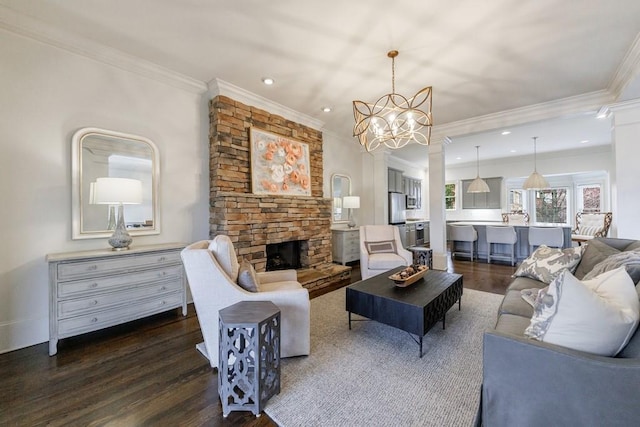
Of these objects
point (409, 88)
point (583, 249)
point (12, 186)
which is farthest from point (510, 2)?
point (12, 186)

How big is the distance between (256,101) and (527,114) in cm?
426

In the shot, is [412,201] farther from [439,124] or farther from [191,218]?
[191,218]

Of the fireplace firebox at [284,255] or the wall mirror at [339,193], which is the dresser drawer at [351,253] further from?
the fireplace firebox at [284,255]

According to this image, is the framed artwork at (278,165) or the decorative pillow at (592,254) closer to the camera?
the decorative pillow at (592,254)

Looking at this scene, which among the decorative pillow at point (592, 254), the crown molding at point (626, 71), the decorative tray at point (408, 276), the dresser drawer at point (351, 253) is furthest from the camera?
the dresser drawer at point (351, 253)

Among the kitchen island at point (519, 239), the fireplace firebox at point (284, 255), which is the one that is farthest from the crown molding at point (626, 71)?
the fireplace firebox at point (284, 255)

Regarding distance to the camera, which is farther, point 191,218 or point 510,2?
point 191,218

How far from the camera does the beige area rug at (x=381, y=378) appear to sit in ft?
4.83

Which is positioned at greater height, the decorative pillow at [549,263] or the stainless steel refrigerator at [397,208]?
the stainless steel refrigerator at [397,208]

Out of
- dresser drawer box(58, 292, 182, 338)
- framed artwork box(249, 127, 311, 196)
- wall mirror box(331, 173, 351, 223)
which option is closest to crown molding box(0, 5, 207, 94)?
framed artwork box(249, 127, 311, 196)

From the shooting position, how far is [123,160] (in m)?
2.77

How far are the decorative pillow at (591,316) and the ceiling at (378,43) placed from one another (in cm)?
218

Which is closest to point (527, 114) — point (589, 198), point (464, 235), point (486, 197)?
point (464, 235)

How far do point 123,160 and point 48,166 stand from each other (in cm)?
57
